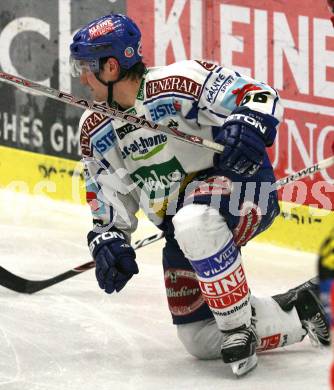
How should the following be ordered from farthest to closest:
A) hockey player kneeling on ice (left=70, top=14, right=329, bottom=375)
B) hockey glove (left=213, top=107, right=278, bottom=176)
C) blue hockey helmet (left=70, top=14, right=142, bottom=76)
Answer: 1. blue hockey helmet (left=70, top=14, right=142, bottom=76)
2. hockey player kneeling on ice (left=70, top=14, right=329, bottom=375)
3. hockey glove (left=213, top=107, right=278, bottom=176)

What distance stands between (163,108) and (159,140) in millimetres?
99

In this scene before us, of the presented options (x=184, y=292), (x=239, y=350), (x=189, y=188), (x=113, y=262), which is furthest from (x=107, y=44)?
(x=239, y=350)

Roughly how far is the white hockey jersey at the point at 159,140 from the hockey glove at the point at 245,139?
0.10m

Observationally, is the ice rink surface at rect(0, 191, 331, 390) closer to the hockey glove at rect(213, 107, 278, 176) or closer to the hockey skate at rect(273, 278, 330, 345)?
the hockey skate at rect(273, 278, 330, 345)

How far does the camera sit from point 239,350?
11.8 ft

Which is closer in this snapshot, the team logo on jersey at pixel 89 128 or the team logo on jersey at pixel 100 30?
the team logo on jersey at pixel 100 30

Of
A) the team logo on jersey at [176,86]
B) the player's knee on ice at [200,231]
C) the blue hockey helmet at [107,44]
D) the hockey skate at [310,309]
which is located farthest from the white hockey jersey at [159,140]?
the hockey skate at [310,309]

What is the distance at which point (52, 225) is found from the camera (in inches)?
226

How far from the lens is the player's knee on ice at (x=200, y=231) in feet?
11.4

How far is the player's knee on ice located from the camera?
3477 millimetres

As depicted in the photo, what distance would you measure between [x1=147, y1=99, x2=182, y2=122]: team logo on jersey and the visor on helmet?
19 cm

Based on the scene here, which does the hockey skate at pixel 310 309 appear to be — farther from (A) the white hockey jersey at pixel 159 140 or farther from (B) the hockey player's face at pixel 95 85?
(B) the hockey player's face at pixel 95 85

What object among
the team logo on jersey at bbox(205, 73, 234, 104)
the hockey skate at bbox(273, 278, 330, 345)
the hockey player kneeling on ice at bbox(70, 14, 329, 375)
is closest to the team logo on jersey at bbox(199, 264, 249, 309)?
the hockey player kneeling on ice at bbox(70, 14, 329, 375)

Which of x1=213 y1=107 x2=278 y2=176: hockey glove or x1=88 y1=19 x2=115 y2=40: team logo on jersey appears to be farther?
x1=88 y1=19 x2=115 y2=40: team logo on jersey
